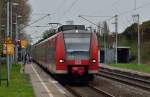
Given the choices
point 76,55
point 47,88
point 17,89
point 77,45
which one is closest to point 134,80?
point 77,45

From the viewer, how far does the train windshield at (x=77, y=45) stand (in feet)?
108

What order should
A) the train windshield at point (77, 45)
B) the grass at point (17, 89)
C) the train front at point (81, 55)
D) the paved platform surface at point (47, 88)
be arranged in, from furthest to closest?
the train windshield at point (77, 45), the train front at point (81, 55), the paved platform surface at point (47, 88), the grass at point (17, 89)

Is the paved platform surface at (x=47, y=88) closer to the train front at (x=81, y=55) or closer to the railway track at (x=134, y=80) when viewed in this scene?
the train front at (x=81, y=55)

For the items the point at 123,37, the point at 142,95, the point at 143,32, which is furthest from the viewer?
the point at 123,37

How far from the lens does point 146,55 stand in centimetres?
9988

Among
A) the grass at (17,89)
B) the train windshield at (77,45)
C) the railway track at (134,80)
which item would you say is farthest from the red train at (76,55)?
the railway track at (134,80)

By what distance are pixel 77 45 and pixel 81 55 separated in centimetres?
79

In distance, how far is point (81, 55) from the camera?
108 feet

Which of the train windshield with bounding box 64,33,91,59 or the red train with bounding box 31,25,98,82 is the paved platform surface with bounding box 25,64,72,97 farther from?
the train windshield with bounding box 64,33,91,59

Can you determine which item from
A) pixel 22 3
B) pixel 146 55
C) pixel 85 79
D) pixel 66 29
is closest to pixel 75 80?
pixel 85 79

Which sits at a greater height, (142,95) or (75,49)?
(75,49)

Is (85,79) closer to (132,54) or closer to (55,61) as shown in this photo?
(55,61)

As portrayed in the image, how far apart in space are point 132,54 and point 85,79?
71.3m

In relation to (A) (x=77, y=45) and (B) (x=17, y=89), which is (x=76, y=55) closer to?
(A) (x=77, y=45)
